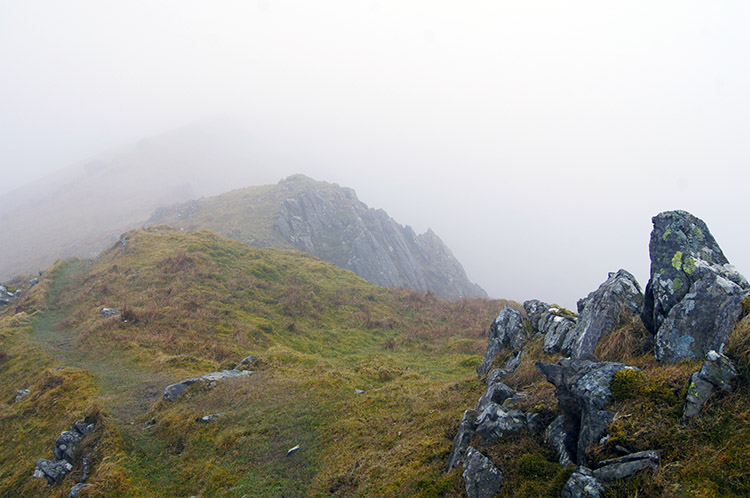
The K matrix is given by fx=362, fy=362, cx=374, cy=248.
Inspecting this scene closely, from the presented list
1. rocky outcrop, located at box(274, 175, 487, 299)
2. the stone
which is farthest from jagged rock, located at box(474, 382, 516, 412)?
rocky outcrop, located at box(274, 175, 487, 299)

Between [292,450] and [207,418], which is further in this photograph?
[207,418]

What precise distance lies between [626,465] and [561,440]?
5.47 feet

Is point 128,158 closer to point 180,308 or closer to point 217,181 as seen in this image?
point 217,181

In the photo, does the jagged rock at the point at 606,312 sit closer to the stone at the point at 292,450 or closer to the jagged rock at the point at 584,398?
the jagged rock at the point at 584,398

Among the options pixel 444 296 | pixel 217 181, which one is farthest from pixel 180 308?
pixel 217 181

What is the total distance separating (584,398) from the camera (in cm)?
713

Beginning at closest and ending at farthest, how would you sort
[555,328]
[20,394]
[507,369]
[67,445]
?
[555,328] → [67,445] → [507,369] → [20,394]

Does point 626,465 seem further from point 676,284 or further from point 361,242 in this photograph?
point 361,242

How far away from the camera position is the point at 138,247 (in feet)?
123

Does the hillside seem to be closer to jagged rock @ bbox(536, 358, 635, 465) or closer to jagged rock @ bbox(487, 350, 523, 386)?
jagged rock @ bbox(487, 350, 523, 386)

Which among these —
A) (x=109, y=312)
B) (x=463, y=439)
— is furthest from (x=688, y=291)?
(x=109, y=312)

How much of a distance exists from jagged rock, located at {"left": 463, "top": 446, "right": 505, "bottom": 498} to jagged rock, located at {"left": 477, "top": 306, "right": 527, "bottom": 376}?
780 centimetres

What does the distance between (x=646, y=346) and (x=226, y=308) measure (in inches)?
1043

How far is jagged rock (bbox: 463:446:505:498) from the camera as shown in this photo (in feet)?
23.1
